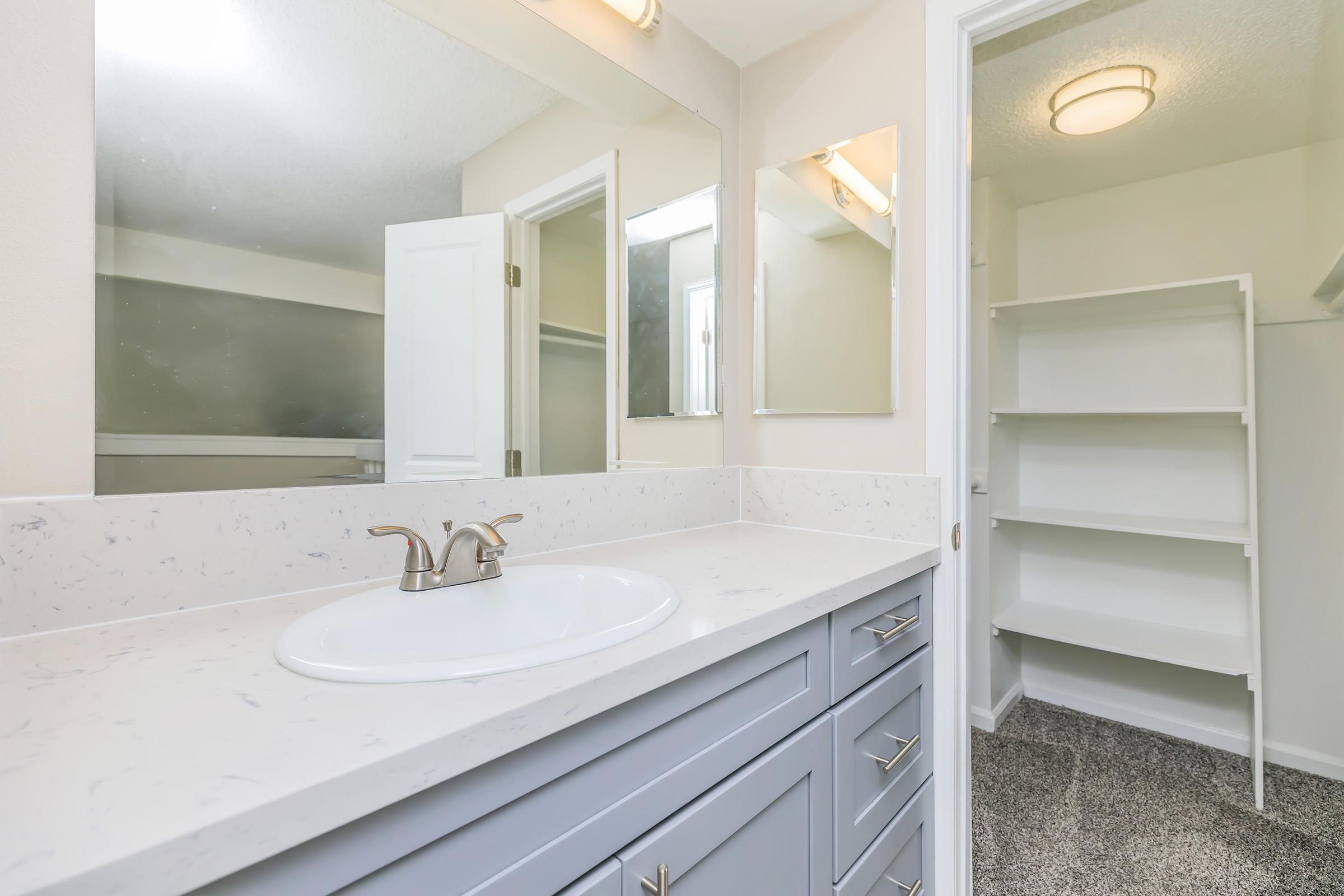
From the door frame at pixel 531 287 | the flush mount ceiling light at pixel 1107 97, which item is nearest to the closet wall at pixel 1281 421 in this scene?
the flush mount ceiling light at pixel 1107 97

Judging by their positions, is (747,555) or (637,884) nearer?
(637,884)

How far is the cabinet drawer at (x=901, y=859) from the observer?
1.04 metres

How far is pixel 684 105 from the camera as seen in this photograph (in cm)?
156

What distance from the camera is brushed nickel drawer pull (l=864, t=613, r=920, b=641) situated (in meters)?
1.10

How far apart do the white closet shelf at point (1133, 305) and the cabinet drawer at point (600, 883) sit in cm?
242

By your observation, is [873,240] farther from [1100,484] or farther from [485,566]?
[1100,484]

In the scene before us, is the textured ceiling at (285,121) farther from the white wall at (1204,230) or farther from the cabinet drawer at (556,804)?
the white wall at (1204,230)

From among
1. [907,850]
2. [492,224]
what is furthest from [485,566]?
[907,850]

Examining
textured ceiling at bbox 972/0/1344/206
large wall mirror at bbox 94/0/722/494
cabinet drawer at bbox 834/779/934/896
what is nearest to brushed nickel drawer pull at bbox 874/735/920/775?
cabinet drawer at bbox 834/779/934/896

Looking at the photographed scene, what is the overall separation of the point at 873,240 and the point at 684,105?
0.62 metres

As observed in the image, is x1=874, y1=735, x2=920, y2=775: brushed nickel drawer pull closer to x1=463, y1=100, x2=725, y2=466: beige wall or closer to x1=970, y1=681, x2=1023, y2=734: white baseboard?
x1=463, y1=100, x2=725, y2=466: beige wall

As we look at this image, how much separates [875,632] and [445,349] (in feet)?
3.14

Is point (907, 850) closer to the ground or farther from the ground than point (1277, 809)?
farther from the ground

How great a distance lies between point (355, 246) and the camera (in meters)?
0.99
